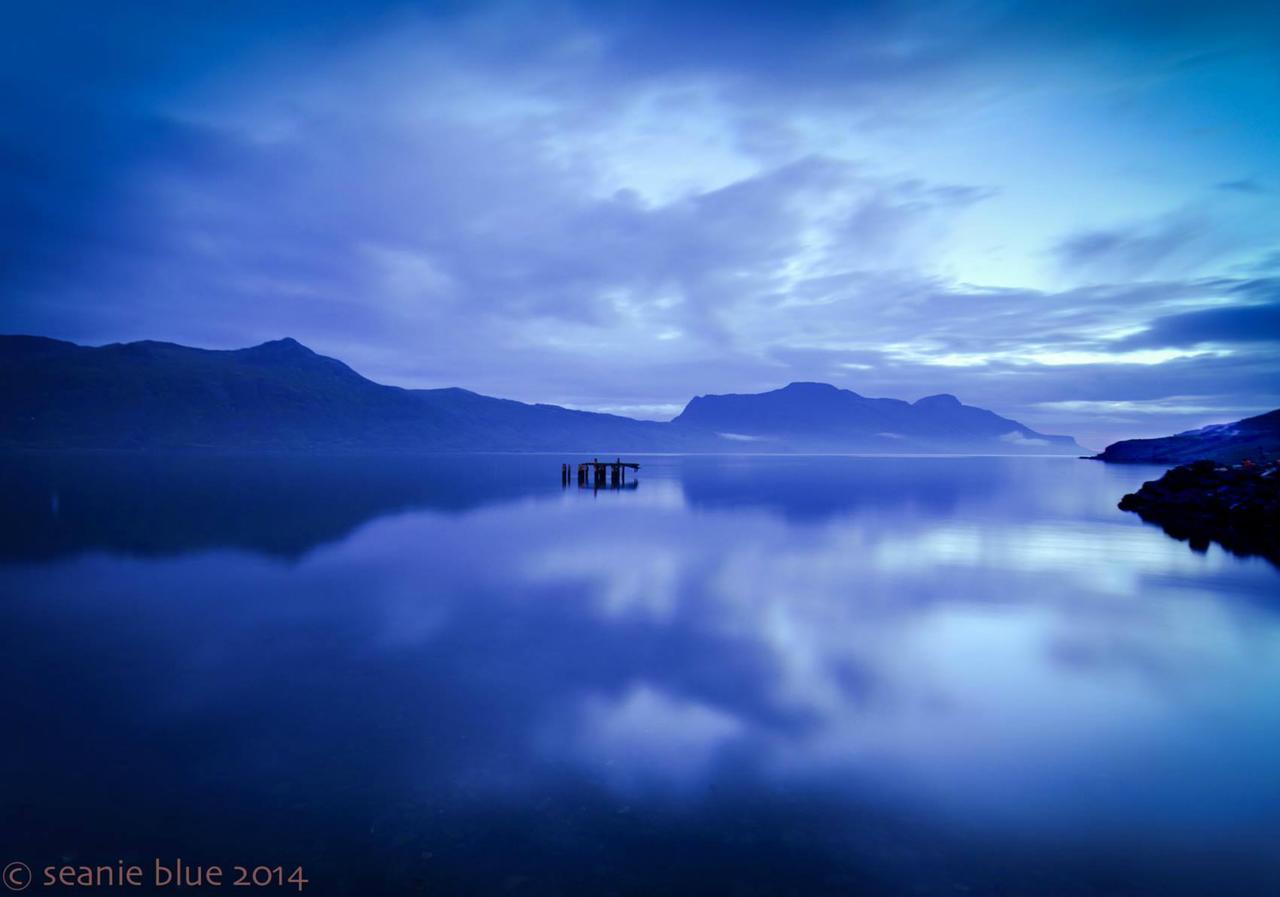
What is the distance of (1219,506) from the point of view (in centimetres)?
3759

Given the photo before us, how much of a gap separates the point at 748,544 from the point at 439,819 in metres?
22.7

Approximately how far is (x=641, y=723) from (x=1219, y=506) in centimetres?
4454

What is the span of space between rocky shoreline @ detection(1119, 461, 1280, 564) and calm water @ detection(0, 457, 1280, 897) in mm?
11096

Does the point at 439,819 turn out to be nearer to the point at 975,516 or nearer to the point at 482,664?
the point at 482,664

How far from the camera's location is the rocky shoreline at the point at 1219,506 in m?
31.0

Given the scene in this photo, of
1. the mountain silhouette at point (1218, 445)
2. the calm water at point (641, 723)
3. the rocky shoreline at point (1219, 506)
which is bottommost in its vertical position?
the calm water at point (641, 723)

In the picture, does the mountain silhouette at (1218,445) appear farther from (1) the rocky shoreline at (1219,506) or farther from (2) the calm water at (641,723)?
(2) the calm water at (641,723)

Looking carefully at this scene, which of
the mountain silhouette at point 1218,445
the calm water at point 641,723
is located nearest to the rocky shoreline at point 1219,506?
the calm water at point 641,723

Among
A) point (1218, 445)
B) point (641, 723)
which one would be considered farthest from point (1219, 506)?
point (1218, 445)

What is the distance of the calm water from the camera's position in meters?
6.60

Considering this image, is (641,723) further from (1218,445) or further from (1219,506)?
(1218,445)

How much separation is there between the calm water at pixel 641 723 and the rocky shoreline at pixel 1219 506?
437 inches

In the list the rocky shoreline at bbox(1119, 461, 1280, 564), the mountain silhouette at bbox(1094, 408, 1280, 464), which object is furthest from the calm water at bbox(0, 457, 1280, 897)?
the mountain silhouette at bbox(1094, 408, 1280, 464)

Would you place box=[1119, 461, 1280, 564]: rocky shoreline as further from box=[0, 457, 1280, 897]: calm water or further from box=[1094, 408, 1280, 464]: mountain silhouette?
box=[1094, 408, 1280, 464]: mountain silhouette
